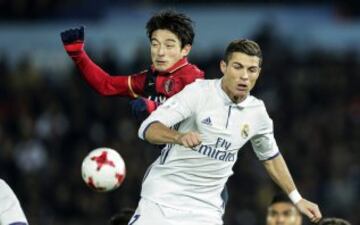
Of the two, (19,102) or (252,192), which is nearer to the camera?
(252,192)

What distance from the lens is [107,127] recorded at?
1638cm

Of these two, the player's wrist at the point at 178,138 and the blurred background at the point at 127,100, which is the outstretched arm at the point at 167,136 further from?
the blurred background at the point at 127,100

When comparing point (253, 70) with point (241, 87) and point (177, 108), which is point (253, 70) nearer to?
point (241, 87)

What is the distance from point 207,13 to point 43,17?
2.55 metres

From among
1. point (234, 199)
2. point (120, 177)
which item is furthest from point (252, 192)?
point (120, 177)

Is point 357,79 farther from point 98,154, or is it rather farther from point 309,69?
point 98,154

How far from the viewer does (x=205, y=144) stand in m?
7.58

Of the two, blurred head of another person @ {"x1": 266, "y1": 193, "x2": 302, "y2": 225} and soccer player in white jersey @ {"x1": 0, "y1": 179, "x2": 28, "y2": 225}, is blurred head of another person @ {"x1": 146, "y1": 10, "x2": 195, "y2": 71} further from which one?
blurred head of another person @ {"x1": 266, "y1": 193, "x2": 302, "y2": 225}

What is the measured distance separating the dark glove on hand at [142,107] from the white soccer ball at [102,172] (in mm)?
1008

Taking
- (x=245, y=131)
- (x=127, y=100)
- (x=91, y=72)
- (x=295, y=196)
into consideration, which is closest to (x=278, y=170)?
(x=295, y=196)

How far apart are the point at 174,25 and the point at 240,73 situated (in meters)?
0.82

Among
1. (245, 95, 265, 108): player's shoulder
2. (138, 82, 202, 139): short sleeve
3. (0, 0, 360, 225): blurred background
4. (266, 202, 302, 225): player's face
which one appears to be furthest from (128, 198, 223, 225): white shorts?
(0, 0, 360, 225): blurred background

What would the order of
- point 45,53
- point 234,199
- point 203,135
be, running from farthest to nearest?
1. point 45,53
2. point 234,199
3. point 203,135

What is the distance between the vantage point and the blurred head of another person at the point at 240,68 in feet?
24.6
